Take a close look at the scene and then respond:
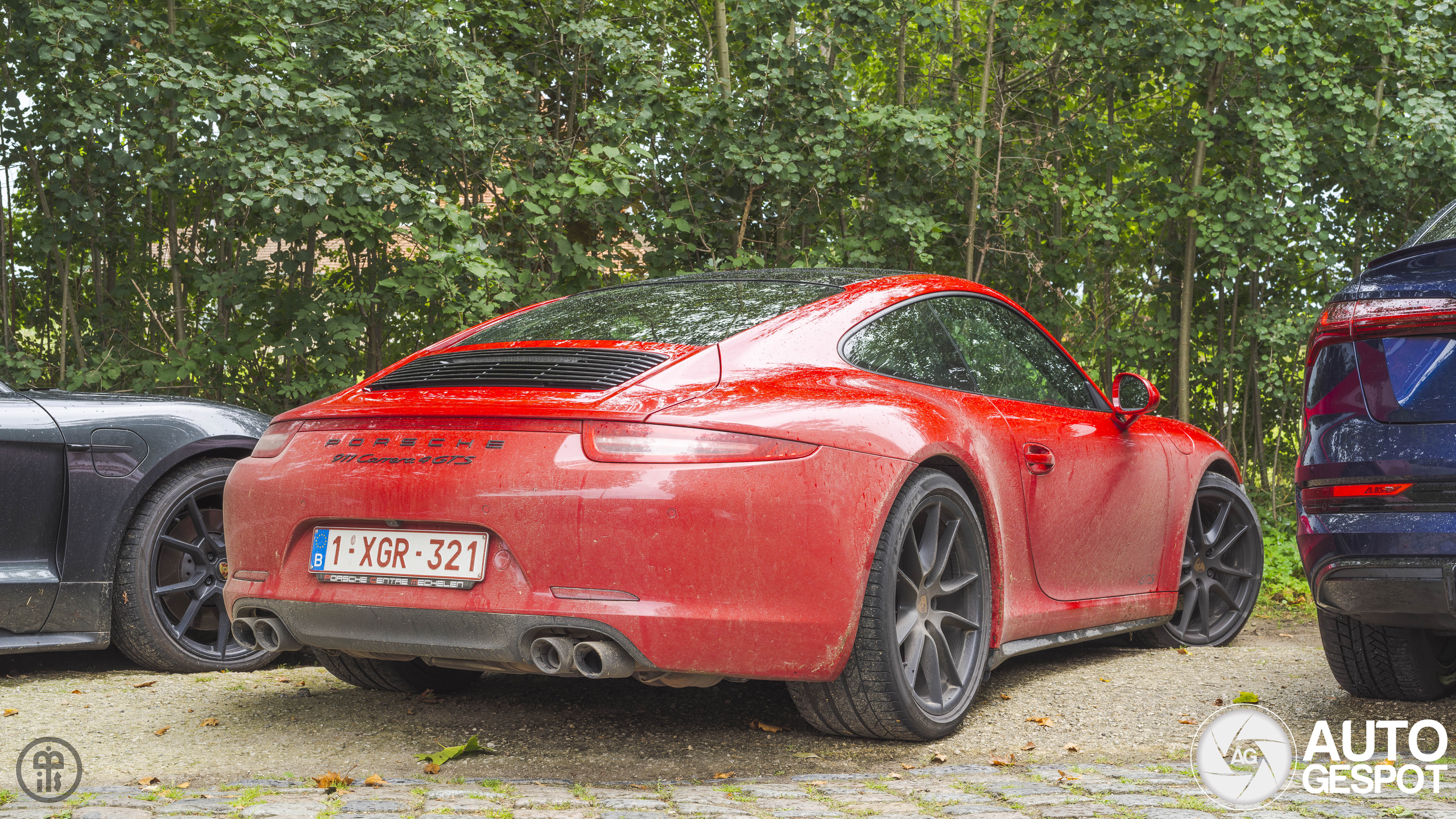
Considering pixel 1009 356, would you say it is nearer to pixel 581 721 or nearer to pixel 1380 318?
pixel 1380 318

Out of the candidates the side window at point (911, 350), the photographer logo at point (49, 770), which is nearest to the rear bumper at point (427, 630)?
the photographer logo at point (49, 770)

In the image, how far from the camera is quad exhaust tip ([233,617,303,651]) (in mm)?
3178

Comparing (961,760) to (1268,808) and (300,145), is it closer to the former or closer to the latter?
(1268,808)

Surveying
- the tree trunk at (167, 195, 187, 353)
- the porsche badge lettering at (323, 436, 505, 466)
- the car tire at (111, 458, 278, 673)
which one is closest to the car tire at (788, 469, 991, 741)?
the porsche badge lettering at (323, 436, 505, 466)

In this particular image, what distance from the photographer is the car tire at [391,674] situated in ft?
12.5

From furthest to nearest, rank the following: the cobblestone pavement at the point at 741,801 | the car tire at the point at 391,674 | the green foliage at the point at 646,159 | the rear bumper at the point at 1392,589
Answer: the green foliage at the point at 646,159 → the car tire at the point at 391,674 → the rear bumper at the point at 1392,589 → the cobblestone pavement at the point at 741,801

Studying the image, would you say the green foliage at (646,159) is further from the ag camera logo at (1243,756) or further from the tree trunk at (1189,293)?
the ag camera logo at (1243,756)

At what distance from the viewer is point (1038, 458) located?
3926 millimetres

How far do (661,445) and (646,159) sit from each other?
5.27 m

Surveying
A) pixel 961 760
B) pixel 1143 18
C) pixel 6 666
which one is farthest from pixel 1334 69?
pixel 6 666

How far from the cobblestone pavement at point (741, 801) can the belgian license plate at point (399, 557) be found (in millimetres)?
483

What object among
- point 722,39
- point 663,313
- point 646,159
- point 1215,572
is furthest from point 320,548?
point 722,39

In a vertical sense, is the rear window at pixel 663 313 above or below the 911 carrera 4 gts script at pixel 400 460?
above

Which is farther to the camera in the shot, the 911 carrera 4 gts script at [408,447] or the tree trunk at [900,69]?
the tree trunk at [900,69]
